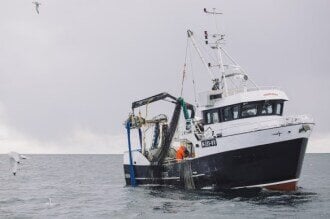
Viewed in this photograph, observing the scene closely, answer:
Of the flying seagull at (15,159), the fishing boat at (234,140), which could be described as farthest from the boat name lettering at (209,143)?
the flying seagull at (15,159)

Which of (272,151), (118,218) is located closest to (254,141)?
(272,151)

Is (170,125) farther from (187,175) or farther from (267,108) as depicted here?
(267,108)

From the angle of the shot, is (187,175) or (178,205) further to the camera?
(187,175)

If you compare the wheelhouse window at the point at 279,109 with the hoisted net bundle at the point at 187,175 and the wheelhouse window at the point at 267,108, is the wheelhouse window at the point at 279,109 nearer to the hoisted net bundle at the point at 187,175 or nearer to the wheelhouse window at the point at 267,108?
the wheelhouse window at the point at 267,108

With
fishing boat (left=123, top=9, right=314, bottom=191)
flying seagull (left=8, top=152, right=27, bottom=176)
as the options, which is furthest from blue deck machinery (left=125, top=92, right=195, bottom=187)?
flying seagull (left=8, top=152, right=27, bottom=176)

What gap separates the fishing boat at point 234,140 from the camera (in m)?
32.7

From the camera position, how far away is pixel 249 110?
34.7 metres

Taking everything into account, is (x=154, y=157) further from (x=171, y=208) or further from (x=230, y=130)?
(x=171, y=208)

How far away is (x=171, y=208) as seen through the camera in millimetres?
30156

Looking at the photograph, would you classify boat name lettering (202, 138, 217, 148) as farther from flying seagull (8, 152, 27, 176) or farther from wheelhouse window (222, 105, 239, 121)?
flying seagull (8, 152, 27, 176)

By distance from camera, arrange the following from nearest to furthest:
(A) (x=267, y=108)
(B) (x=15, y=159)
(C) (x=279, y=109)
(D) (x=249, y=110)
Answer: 1. (B) (x=15, y=159)
2. (D) (x=249, y=110)
3. (A) (x=267, y=108)
4. (C) (x=279, y=109)

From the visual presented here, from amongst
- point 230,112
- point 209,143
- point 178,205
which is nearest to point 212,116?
point 230,112

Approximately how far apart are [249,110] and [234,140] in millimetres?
2593

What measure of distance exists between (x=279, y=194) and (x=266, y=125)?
172 inches
